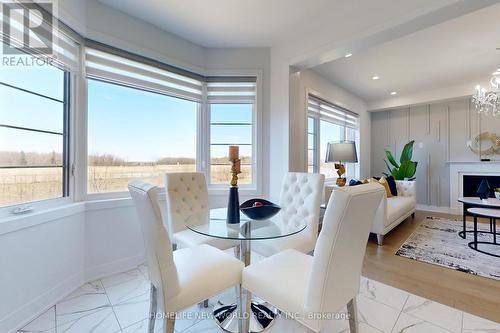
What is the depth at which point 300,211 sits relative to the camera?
2.11 metres

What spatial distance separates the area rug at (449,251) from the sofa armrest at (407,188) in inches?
27.6

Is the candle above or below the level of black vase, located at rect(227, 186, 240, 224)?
above

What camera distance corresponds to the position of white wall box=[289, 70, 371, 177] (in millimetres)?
2963

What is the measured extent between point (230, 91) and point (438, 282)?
10.2ft

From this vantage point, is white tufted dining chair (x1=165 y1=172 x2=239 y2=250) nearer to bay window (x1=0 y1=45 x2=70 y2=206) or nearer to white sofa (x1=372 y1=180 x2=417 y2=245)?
bay window (x1=0 y1=45 x2=70 y2=206)

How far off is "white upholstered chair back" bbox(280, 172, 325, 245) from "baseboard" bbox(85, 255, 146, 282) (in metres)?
1.66

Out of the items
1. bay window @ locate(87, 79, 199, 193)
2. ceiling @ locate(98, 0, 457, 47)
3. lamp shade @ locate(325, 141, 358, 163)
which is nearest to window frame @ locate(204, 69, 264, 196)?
bay window @ locate(87, 79, 199, 193)

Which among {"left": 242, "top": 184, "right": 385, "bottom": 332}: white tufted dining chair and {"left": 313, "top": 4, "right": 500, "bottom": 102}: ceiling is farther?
{"left": 313, "top": 4, "right": 500, "bottom": 102}: ceiling

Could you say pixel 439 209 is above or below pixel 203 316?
above

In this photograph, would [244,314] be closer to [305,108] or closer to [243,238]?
[243,238]

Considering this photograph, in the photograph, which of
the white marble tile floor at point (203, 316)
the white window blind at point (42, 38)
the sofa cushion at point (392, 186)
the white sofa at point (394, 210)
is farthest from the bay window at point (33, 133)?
the sofa cushion at point (392, 186)

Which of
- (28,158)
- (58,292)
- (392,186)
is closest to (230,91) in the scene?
(28,158)

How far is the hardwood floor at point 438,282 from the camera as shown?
1852 mm

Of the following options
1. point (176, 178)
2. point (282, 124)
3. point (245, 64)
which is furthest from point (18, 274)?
point (245, 64)
